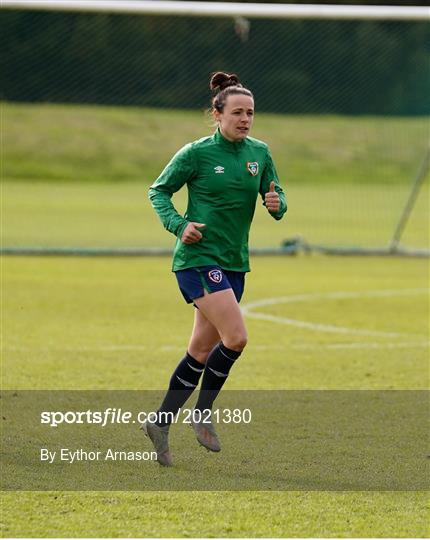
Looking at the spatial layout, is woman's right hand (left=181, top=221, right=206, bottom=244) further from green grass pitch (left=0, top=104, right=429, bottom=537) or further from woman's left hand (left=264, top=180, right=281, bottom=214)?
green grass pitch (left=0, top=104, right=429, bottom=537)

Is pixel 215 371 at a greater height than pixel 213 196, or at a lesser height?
lesser

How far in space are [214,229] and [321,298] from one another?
8.01 meters

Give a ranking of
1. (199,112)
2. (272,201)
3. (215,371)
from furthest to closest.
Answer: (199,112) → (215,371) → (272,201)

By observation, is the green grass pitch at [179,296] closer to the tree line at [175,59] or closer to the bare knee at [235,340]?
the bare knee at [235,340]

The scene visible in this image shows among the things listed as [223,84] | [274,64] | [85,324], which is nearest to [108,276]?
[85,324]

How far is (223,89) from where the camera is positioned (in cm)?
747

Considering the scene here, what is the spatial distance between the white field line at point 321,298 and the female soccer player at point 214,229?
5340 mm

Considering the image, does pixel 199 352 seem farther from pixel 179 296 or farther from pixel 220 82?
pixel 179 296

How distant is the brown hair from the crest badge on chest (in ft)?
1.16

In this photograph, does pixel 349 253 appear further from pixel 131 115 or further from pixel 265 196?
pixel 265 196

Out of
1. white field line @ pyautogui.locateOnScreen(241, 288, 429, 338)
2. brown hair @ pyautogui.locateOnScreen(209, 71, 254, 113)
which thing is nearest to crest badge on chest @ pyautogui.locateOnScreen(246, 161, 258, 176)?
brown hair @ pyautogui.locateOnScreen(209, 71, 254, 113)

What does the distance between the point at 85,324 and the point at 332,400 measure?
4.19 metres

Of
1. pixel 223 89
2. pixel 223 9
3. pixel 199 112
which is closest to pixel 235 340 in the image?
pixel 223 89

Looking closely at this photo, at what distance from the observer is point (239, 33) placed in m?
18.9
